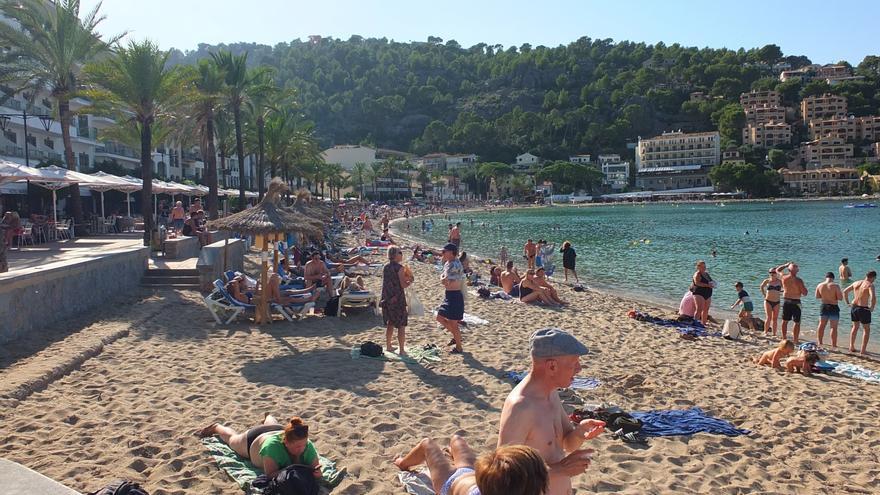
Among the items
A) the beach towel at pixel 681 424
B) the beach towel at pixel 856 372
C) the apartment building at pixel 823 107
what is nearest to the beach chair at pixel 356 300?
the beach towel at pixel 681 424

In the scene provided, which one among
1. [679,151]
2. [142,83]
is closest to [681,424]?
[142,83]

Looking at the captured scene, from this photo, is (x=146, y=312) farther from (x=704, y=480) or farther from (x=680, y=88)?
(x=680, y=88)

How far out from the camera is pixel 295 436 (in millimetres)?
4316

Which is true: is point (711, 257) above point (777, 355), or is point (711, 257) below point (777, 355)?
below

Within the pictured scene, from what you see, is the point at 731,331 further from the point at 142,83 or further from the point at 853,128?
the point at 853,128

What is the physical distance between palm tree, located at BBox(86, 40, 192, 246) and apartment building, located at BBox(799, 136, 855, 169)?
13600 centimetres

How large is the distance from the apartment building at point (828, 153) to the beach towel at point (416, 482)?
470 ft

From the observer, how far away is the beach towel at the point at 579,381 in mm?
7090

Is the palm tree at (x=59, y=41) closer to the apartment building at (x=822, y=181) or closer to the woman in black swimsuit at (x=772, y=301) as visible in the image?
the woman in black swimsuit at (x=772, y=301)

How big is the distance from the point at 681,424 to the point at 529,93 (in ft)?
571

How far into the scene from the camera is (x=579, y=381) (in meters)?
7.34

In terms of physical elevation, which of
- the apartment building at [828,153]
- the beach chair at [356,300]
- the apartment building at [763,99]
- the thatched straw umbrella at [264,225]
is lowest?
the beach chair at [356,300]

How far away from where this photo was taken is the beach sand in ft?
15.8

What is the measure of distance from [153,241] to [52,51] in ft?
31.5
